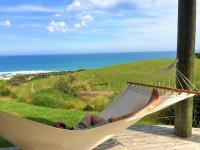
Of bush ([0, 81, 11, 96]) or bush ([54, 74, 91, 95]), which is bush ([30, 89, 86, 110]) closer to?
bush ([54, 74, 91, 95])

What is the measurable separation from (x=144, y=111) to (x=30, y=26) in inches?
2216

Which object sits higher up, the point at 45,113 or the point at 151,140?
the point at 45,113

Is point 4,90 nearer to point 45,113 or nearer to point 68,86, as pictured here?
point 68,86

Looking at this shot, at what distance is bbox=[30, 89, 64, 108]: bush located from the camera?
301 inches

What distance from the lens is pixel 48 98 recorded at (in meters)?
7.77

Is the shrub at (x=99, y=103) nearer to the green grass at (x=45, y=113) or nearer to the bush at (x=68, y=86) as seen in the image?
the green grass at (x=45, y=113)

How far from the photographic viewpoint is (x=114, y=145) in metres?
4.31

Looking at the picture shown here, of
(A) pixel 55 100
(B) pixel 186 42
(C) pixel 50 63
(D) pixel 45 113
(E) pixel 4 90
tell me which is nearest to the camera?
(B) pixel 186 42

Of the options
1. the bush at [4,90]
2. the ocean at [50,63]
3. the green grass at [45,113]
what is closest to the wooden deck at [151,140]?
the green grass at [45,113]

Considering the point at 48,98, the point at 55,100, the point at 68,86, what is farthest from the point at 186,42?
the point at 68,86

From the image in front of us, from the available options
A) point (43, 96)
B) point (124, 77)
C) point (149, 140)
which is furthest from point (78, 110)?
point (124, 77)

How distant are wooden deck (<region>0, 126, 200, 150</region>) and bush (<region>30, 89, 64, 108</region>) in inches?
112

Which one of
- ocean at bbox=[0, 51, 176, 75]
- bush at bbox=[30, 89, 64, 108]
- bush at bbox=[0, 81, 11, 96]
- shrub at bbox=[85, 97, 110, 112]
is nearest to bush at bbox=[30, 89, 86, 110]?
bush at bbox=[30, 89, 64, 108]

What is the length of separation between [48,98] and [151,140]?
11.8ft
